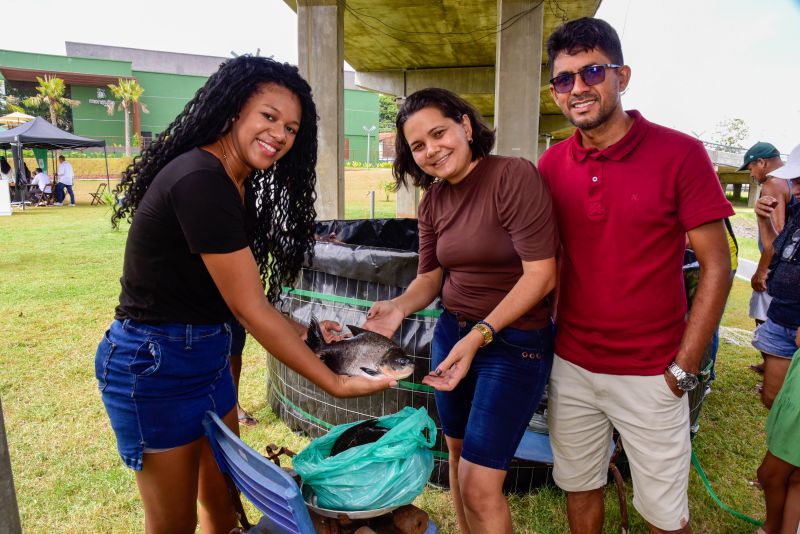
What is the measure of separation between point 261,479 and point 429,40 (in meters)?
14.3

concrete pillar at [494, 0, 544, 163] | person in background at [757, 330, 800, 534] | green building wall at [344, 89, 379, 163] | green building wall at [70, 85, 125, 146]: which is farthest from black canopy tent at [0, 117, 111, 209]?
green building wall at [344, 89, 379, 163]

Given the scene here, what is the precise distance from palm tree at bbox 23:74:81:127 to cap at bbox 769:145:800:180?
1726 inches

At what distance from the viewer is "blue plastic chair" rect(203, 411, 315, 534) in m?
1.27

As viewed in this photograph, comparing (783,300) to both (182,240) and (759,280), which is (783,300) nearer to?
(759,280)

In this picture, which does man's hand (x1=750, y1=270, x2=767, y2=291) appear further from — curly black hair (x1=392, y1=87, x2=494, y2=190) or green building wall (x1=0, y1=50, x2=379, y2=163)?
green building wall (x1=0, y1=50, x2=379, y2=163)

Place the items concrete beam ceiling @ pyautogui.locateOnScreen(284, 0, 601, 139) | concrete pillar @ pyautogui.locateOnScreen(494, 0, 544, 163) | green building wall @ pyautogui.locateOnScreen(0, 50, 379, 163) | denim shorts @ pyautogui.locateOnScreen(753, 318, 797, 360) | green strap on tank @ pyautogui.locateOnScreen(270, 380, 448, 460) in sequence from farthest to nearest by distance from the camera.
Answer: green building wall @ pyautogui.locateOnScreen(0, 50, 379, 163)
concrete beam ceiling @ pyautogui.locateOnScreen(284, 0, 601, 139)
concrete pillar @ pyautogui.locateOnScreen(494, 0, 544, 163)
green strap on tank @ pyautogui.locateOnScreen(270, 380, 448, 460)
denim shorts @ pyautogui.locateOnScreen(753, 318, 797, 360)

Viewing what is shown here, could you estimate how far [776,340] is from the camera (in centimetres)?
327

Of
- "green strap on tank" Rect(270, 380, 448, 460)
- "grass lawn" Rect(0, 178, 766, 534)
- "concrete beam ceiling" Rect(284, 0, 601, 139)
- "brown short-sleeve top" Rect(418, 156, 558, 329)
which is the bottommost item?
"grass lawn" Rect(0, 178, 766, 534)

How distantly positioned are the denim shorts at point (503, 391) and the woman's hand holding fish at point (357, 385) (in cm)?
34

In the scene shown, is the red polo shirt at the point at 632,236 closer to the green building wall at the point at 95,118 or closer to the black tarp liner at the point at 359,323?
the black tarp liner at the point at 359,323

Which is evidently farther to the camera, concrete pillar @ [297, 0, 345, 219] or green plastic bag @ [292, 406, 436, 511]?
concrete pillar @ [297, 0, 345, 219]

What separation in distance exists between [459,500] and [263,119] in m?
1.61

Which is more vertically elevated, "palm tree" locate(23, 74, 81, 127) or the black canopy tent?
"palm tree" locate(23, 74, 81, 127)

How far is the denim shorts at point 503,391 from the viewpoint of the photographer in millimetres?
1823
